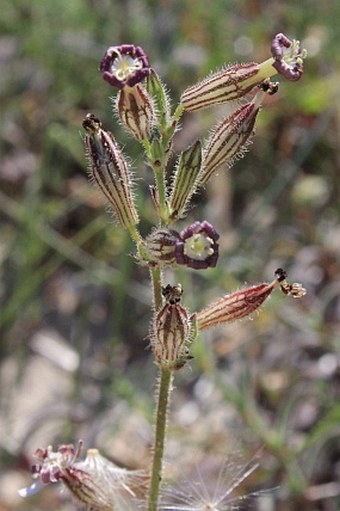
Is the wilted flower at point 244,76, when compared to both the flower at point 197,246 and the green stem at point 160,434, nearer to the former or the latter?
the flower at point 197,246

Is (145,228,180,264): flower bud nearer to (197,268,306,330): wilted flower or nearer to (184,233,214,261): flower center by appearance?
(184,233,214,261): flower center

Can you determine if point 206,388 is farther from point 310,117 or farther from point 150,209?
point 310,117

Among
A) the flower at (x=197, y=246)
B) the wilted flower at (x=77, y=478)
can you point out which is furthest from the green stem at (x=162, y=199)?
the wilted flower at (x=77, y=478)

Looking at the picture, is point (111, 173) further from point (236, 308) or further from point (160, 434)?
point (160, 434)

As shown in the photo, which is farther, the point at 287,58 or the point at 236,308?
the point at 236,308

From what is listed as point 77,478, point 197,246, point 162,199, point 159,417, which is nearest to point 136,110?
point 162,199
